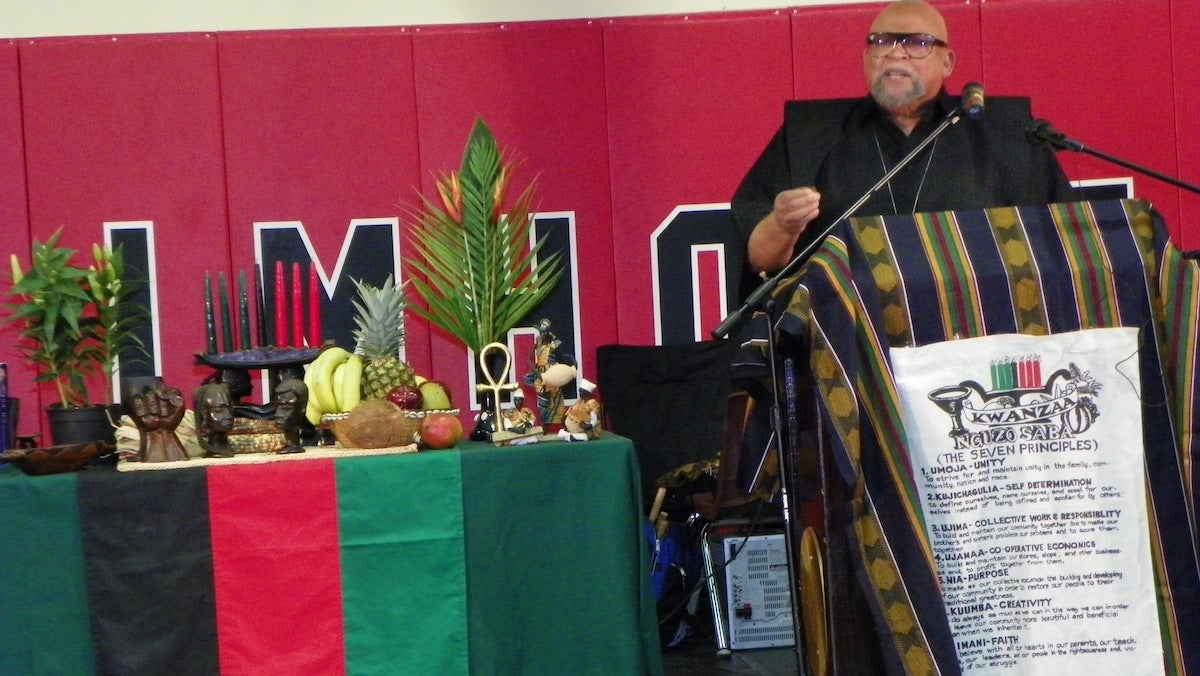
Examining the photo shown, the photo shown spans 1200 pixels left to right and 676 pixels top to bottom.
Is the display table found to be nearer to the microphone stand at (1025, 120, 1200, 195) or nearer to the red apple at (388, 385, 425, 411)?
the red apple at (388, 385, 425, 411)

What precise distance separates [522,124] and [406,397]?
1.96m

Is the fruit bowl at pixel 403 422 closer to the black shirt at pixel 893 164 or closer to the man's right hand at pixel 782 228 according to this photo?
the man's right hand at pixel 782 228

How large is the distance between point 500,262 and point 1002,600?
2.26m

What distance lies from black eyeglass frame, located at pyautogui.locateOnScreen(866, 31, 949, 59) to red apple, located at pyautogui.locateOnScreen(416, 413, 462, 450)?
1.42 metres

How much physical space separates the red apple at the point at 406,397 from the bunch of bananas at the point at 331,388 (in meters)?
0.08

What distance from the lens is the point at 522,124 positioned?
14.6 ft

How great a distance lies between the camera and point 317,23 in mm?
4441

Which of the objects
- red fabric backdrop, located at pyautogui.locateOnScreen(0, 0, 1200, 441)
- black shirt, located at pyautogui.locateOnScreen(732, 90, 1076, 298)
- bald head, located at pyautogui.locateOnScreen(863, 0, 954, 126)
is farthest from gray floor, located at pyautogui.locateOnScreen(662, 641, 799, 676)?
bald head, located at pyautogui.locateOnScreen(863, 0, 954, 126)

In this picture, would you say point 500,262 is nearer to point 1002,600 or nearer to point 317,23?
point 317,23

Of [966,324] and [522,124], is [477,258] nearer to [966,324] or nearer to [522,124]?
[522,124]

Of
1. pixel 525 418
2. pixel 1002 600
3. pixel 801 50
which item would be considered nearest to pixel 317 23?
pixel 801 50

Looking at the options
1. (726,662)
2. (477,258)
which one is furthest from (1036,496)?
(477,258)

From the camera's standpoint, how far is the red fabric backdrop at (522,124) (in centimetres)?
433

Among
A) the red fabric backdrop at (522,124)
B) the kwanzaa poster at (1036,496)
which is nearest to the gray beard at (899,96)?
the kwanzaa poster at (1036,496)
